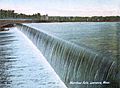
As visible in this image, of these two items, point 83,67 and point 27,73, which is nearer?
point 83,67

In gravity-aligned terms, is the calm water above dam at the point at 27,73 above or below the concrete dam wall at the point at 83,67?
below

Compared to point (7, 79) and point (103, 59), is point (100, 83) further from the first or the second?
point (7, 79)

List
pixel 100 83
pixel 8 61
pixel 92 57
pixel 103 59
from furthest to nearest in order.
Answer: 1. pixel 8 61
2. pixel 92 57
3. pixel 103 59
4. pixel 100 83

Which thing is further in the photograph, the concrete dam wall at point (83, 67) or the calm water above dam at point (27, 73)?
the calm water above dam at point (27, 73)

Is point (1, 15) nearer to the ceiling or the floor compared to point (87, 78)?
nearer to the floor

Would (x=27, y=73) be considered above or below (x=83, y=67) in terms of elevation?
below

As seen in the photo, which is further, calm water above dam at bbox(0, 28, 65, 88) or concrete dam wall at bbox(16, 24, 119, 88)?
calm water above dam at bbox(0, 28, 65, 88)

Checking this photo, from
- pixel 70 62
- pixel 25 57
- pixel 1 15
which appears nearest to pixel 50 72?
pixel 70 62

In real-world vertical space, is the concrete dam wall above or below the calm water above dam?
above

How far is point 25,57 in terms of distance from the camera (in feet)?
57.9

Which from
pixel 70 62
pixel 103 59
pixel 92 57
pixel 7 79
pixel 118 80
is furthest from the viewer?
pixel 7 79

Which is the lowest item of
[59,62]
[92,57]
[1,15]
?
[1,15]

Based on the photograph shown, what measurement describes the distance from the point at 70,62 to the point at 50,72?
319cm

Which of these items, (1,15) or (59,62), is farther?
(1,15)
